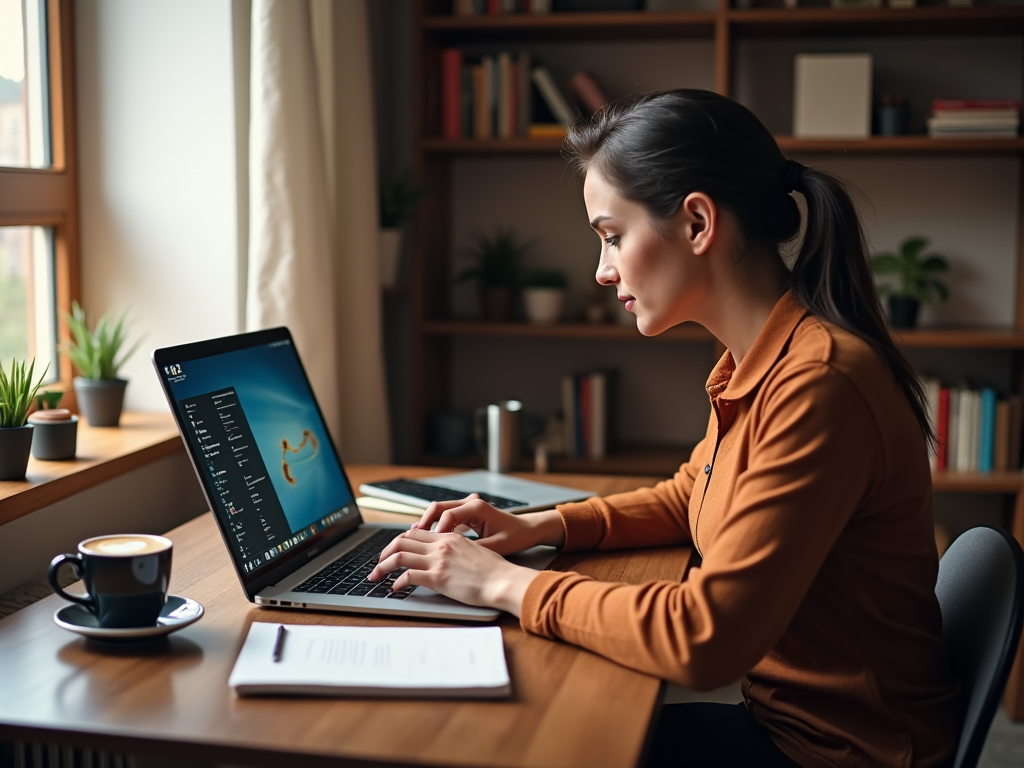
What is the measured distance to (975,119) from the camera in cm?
272

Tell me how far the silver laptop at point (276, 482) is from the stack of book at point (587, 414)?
1.45m

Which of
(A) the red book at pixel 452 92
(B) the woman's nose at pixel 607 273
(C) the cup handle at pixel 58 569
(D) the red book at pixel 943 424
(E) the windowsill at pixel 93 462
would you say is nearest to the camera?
(C) the cup handle at pixel 58 569

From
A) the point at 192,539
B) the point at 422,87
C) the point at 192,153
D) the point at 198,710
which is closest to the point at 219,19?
the point at 192,153

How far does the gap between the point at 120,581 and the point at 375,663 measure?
29 centimetres

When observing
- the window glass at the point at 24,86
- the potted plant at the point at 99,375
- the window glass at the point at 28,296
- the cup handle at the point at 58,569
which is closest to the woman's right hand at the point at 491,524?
the cup handle at the point at 58,569

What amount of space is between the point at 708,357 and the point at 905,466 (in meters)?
1.99

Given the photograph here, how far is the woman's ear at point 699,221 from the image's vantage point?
1263 millimetres

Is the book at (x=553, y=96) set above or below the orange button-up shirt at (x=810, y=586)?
above

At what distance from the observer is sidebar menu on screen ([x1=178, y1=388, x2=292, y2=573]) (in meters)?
1.31

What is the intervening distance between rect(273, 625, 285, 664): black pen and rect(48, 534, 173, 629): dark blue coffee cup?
0.44 feet

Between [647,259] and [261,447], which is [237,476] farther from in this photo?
[647,259]

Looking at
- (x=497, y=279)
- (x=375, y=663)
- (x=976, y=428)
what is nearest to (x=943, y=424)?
(x=976, y=428)

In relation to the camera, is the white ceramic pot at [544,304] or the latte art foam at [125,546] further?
the white ceramic pot at [544,304]

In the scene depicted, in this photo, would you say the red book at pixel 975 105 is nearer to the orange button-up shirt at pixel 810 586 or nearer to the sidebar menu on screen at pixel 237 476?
the orange button-up shirt at pixel 810 586
